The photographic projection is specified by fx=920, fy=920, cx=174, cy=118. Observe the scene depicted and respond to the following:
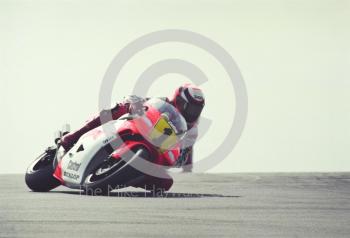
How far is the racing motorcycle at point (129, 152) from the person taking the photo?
17.7 m

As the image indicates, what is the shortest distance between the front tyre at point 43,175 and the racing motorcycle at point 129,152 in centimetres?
142

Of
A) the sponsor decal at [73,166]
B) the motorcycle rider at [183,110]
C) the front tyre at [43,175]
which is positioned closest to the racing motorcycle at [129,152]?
the sponsor decal at [73,166]

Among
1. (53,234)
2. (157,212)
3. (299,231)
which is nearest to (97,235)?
(53,234)

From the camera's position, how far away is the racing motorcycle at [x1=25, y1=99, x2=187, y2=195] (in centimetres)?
1773

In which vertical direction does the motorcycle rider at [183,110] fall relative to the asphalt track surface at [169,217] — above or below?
above

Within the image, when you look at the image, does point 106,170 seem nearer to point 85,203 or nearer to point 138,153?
point 138,153

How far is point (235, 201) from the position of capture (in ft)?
56.9

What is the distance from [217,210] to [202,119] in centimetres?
544

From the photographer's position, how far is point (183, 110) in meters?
19.6

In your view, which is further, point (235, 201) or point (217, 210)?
point (235, 201)

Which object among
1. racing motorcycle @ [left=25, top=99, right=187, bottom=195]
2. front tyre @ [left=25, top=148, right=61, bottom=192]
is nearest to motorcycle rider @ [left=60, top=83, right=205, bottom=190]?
racing motorcycle @ [left=25, top=99, right=187, bottom=195]

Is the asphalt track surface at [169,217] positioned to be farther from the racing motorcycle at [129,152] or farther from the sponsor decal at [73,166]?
the sponsor decal at [73,166]

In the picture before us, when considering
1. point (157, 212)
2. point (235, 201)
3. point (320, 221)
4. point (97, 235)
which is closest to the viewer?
point (97, 235)

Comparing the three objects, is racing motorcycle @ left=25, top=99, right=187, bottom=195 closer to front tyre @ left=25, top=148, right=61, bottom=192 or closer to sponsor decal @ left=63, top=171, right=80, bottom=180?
sponsor decal @ left=63, top=171, right=80, bottom=180
